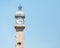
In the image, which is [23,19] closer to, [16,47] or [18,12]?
[18,12]

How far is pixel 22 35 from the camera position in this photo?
3691 centimetres

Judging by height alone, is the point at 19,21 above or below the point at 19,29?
above

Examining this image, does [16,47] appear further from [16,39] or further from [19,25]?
[19,25]

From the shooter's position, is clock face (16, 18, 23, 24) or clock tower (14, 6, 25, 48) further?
clock face (16, 18, 23, 24)

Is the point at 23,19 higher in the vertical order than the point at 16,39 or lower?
higher

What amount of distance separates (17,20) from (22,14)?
138cm

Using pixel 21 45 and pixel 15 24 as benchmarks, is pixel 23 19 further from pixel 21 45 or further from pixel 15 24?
pixel 21 45

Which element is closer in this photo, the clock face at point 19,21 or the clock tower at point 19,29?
the clock tower at point 19,29

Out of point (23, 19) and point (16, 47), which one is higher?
point (23, 19)

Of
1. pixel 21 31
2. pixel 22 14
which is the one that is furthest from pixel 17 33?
pixel 22 14

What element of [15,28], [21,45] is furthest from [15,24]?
[21,45]

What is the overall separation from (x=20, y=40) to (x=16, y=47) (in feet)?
4.16

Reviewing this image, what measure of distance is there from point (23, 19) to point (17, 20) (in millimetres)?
1035

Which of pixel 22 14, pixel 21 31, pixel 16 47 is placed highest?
pixel 22 14
